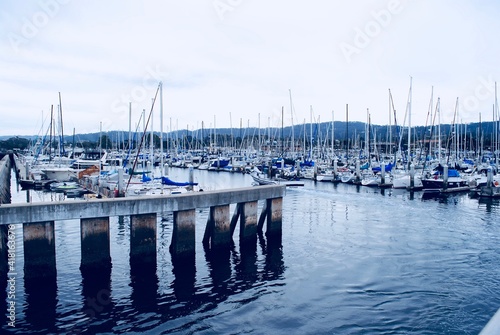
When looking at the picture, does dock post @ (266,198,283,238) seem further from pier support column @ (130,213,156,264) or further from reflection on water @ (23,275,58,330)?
reflection on water @ (23,275,58,330)

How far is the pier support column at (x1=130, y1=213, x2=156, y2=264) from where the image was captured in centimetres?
1845

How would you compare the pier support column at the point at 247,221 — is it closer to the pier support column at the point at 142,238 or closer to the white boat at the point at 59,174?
the pier support column at the point at 142,238

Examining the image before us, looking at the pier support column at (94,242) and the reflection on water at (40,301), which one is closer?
the reflection on water at (40,301)

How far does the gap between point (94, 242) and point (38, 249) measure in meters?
2.09

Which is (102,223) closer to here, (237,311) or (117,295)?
(117,295)

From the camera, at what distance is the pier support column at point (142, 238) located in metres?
18.5

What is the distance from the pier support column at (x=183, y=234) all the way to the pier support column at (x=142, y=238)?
1.16 m

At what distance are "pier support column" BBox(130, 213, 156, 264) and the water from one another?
2.64ft

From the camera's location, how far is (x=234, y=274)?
63.7 feet

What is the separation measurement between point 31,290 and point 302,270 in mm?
11781

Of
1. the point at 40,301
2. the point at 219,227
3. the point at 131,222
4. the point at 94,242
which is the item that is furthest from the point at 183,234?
the point at 40,301

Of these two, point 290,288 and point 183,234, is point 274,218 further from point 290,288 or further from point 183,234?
point 290,288

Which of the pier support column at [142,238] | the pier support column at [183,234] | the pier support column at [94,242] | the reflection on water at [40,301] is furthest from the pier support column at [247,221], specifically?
the reflection on water at [40,301]

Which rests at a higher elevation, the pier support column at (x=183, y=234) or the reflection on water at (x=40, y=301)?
the pier support column at (x=183, y=234)
